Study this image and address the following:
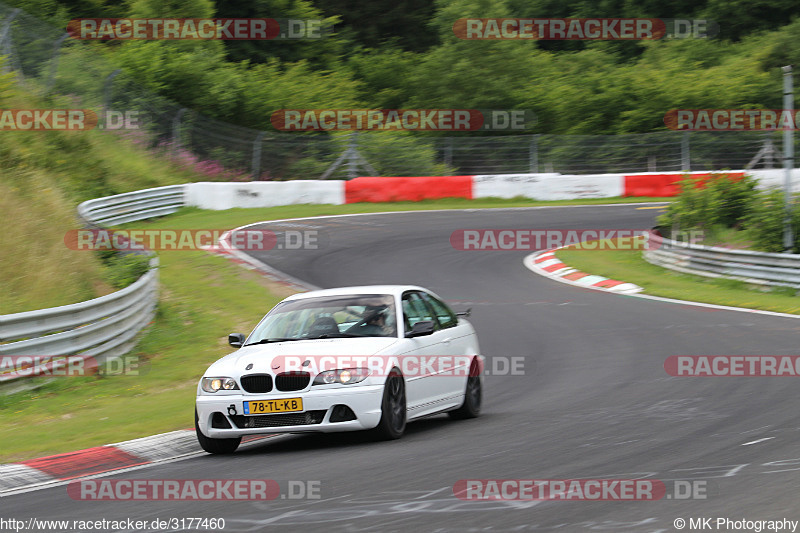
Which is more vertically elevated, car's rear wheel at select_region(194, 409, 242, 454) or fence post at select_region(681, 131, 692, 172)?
fence post at select_region(681, 131, 692, 172)

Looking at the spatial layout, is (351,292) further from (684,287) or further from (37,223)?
(684,287)

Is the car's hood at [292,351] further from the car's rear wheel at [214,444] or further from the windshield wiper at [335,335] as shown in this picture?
the car's rear wheel at [214,444]

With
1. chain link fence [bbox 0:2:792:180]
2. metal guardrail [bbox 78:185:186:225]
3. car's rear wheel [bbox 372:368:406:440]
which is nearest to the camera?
car's rear wheel [bbox 372:368:406:440]

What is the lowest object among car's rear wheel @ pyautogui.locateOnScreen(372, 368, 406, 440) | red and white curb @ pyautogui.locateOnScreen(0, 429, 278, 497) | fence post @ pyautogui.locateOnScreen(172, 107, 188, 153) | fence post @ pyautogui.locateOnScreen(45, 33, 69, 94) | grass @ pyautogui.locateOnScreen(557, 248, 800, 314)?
grass @ pyautogui.locateOnScreen(557, 248, 800, 314)

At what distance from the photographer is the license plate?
8.26 metres

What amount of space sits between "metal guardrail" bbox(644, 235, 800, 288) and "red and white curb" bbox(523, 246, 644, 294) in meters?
1.97

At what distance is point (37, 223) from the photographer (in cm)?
1769

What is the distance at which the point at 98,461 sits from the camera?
8422mm

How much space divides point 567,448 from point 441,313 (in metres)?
2.96

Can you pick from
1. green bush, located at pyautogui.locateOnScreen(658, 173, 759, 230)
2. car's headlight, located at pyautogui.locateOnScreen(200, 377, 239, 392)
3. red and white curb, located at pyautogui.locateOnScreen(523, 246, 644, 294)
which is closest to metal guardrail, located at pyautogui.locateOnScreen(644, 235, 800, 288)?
green bush, located at pyautogui.locateOnScreen(658, 173, 759, 230)

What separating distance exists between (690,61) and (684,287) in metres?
33.9

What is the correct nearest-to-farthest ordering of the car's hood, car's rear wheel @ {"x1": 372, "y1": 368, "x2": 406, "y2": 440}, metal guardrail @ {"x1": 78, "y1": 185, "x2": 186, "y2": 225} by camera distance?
1. car's rear wheel @ {"x1": 372, "y1": 368, "x2": 406, "y2": 440}
2. the car's hood
3. metal guardrail @ {"x1": 78, "y1": 185, "x2": 186, "y2": 225}

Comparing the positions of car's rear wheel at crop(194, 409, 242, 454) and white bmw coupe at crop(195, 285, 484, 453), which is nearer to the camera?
white bmw coupe at crop(195, 285, 484, 453)

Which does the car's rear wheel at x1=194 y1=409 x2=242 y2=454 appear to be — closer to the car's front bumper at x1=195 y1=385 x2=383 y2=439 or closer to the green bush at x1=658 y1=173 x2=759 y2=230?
the car's front bumper at x1=195 y1=385 x2=383 y2=439
